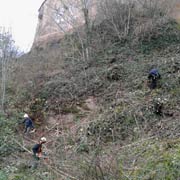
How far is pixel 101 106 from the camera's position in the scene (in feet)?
63.5

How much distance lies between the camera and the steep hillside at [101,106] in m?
10.8

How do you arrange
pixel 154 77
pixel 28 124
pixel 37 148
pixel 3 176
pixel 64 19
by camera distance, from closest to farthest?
pixel 3 176 → pixel 37 148 → pixel 154 77 → pixel 28 124 → pixel 64 19

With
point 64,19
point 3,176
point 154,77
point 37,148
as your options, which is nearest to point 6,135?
point 37,148

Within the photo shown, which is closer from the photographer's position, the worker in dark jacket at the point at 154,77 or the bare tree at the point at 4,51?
the worker in dark jacket at the point at 154,77

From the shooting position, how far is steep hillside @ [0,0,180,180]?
424 inches

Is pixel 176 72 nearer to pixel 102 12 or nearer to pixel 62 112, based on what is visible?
pixel 62 112

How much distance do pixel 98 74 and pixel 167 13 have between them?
24.5ft

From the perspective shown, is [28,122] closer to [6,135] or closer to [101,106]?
[6,135]

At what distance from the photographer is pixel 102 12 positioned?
2694cm

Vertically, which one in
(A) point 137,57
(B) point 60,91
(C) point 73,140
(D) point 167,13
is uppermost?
(D) point 167,13

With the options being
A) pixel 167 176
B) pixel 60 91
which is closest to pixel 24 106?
pixel 60 91

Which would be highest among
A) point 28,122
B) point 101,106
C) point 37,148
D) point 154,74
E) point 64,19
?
point 64,19

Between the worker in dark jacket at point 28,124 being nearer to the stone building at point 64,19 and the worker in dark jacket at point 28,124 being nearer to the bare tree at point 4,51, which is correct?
the bare tree at point 4,51

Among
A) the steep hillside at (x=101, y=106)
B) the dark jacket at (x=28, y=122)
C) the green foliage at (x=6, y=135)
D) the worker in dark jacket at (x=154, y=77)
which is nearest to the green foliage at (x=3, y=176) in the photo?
the steep hillside at (x=101, y=106)
